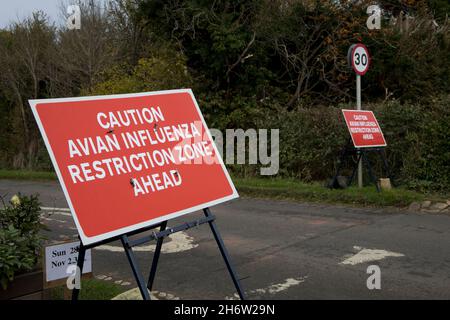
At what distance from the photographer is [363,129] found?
33.6 feet

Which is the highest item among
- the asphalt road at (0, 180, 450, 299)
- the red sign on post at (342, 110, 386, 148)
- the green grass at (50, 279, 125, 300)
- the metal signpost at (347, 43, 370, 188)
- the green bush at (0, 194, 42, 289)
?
the metal signpost at (347, 43, 370, 188)

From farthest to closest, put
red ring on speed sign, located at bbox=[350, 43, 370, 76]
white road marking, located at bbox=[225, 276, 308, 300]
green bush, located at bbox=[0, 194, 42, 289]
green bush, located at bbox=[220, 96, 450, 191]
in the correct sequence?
1. red ring on speed sign, located at bbox=[350, 43, 370, 76]
2. green bush, located at bbox=[220, 96, 450, 191]
3. white road marking, located at bbox=[225, 276, 308, 300]
4. green bush, located at bbox=[0, 194, 42, 289]

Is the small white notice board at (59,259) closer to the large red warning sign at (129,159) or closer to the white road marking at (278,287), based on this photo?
the large red warning sign at (129,159)

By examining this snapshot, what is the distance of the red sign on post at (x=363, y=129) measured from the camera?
1006cm

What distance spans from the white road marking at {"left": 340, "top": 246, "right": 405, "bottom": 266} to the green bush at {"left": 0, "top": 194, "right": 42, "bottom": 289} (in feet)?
11.4

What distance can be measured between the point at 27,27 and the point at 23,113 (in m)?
3.76

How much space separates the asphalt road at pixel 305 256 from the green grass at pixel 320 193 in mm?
416

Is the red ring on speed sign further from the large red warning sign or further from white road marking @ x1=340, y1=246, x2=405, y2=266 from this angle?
the large red warning sign

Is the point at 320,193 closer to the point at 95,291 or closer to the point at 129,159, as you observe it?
the point at 95,291

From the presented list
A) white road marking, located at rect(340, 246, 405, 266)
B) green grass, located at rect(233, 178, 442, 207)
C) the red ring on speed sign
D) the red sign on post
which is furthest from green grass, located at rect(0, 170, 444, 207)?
white road marking, located at rect(340, 246, 405, 266)

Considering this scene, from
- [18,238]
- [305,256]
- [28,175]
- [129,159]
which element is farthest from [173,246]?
[28,175]

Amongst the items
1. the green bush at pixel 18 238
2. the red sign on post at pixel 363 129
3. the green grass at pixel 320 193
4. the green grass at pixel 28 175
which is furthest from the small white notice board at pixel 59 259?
the green grass at pixel 28 175

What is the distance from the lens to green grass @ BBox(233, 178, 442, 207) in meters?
9.36
